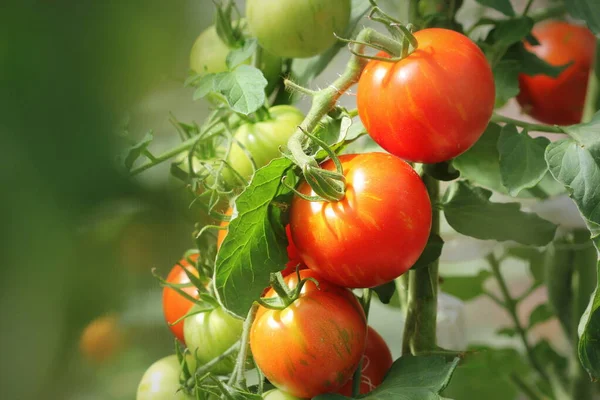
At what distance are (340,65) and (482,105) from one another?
12.7 inches

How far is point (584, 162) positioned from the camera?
367 mm

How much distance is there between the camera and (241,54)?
45 cm

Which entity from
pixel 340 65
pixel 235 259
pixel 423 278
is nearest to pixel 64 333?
pixel 235 259

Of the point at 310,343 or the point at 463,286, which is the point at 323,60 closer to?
the point at 310,343

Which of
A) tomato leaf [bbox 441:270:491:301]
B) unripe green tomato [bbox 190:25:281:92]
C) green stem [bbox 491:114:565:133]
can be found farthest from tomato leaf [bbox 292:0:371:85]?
tomato leaf [bbox 441:270:491:301]

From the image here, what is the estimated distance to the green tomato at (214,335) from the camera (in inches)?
16.3

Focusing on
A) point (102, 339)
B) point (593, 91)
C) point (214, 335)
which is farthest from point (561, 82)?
point (102, 339)

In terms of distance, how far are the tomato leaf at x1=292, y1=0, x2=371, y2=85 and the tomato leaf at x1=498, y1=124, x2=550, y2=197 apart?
0.16 metres

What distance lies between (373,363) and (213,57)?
242 mm

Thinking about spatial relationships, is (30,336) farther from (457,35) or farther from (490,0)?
(490,0)

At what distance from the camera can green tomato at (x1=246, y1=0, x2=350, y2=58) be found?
43 centimetres

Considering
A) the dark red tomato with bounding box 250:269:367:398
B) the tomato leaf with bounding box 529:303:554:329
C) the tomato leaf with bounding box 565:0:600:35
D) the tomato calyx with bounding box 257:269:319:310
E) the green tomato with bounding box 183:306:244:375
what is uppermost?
the tomato leaf with bounding box 565:0:600:35

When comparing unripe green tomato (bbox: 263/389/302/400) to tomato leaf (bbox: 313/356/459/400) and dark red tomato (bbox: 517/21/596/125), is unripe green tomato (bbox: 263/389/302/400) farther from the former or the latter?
dark red tomato (bbox: 517/21/596/125)

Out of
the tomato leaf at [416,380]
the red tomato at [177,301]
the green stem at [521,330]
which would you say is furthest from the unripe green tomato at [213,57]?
the green stem at [521,330]
